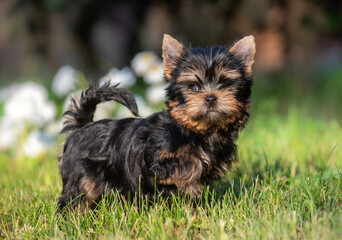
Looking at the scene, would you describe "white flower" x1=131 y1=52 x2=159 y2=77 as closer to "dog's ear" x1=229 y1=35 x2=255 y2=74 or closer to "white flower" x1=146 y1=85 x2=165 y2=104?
"white flower" x1=146 y1=85 x2=165 y2=104

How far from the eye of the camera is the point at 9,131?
7.43 meters

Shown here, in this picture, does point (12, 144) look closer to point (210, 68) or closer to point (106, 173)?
point (106, 173)

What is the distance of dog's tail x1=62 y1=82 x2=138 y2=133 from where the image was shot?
14.9 ft

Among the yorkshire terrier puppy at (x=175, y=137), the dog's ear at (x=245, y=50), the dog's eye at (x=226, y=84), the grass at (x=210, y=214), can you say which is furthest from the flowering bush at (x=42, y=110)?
the dog's eye at (x=226, y=84)

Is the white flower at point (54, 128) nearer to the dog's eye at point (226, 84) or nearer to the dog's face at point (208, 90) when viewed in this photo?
the dog's face at point (208, 90)

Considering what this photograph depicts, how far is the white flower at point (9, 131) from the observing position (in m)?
7.36

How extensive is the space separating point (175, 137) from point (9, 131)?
447cm

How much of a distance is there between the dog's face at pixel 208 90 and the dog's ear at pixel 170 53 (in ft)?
0.04

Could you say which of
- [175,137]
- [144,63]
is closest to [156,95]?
[144,63]

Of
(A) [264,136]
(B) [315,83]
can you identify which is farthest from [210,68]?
(B) [315,83]

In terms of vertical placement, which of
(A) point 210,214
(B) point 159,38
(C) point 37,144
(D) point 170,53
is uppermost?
(B) point 159,38

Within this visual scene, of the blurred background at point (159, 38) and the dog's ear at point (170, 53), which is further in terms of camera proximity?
the blurred background at point (159, 38)

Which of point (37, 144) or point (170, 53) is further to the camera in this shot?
point (37, 144)

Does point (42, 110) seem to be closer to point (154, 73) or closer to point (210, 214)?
point (154, 73)
